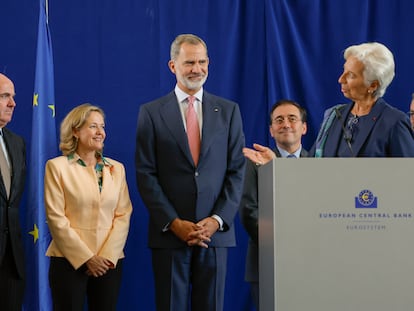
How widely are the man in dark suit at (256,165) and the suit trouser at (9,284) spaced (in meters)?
1.23

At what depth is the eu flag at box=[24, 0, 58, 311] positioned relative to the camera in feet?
11.8

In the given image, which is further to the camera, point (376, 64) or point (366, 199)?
point (376, 64)

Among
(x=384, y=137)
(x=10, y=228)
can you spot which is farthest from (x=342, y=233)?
(x=10, y=228)

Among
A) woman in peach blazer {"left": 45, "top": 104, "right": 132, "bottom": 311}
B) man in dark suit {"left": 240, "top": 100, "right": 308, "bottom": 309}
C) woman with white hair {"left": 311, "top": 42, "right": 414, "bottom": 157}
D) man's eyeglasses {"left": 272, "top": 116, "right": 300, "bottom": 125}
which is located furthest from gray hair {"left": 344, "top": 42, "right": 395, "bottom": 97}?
woman in peach blazer {"left": 45, "top": 104, "right": 132, "bottom": 311}

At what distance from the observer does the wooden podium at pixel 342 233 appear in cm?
158

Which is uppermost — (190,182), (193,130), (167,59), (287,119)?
(167,59)

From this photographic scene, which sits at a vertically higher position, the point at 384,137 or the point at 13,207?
the point at 384,137

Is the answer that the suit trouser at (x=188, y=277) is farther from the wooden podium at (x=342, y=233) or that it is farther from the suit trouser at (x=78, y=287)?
the wooden podium at (x=342, y=233)

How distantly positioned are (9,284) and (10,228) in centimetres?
29

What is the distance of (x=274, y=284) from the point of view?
158 centimetres

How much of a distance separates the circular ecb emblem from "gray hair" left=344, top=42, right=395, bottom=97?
1.08 m

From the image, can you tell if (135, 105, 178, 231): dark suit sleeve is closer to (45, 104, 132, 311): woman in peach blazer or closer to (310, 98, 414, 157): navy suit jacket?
(45, 104, 132, 311): woman in peach blazer

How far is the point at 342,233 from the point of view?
1.60 metres

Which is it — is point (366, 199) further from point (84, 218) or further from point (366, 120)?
point (84, 218)
